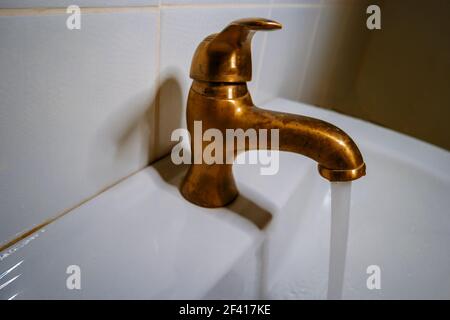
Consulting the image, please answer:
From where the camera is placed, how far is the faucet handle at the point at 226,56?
0.72ft

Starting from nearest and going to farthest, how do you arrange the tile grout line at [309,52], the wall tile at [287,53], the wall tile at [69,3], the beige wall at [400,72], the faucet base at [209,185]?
the wall tile at [69,3] < the faucet base at [209,185] < the wall tile at [287,53] < the tile grout line at [309,52] < the beige wall at [400,72]

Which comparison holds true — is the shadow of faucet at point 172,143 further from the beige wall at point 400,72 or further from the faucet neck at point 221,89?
the beige wall at point 400,72

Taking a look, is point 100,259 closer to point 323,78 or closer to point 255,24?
point 255,24

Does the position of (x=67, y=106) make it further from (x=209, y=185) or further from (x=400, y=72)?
(x=400, y=72)

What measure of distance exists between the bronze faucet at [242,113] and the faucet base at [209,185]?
0.14 feet

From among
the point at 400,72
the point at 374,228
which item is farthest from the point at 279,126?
the point at 400,72

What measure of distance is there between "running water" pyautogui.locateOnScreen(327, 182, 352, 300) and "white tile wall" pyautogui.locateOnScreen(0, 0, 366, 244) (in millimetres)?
187

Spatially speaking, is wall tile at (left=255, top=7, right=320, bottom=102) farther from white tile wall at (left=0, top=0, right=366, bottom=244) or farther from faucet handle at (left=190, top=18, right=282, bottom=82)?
faucet handle at (left=190, top=18, right=282, bottom=82)

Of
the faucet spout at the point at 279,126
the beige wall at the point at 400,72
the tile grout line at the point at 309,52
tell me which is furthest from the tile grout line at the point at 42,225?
the beige wall at the point at 400,72

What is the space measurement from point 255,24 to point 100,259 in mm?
204

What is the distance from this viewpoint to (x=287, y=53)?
0.54m

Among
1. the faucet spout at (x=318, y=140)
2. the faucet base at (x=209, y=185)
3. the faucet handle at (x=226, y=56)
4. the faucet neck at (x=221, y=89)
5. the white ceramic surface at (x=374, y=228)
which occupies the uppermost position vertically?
the faucet handle at (x=226, y=56)

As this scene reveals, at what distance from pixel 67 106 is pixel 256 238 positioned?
0.63ft
